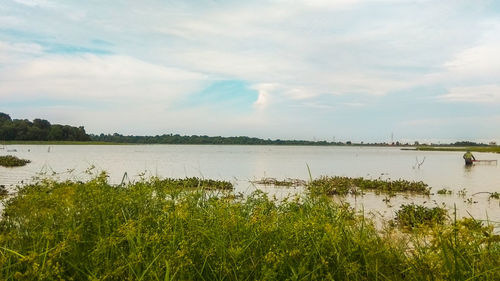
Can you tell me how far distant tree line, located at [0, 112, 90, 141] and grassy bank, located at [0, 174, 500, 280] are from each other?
11341cm

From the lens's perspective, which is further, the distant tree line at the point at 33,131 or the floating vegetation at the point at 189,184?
the distant tree line at the point at 33,131

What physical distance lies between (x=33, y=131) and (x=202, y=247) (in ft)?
379

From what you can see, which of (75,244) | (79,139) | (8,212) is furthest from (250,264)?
(79,139)

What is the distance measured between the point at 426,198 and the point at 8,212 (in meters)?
17.5

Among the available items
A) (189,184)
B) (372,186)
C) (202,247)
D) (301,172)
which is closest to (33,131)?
(301,172)

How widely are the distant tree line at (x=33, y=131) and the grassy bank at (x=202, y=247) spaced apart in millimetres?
113415

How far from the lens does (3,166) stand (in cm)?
3064

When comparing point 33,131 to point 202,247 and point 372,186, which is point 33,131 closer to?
point 372,186

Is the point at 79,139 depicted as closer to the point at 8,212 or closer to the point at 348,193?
the point at 348,193

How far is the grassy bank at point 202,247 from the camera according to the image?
326 centimetres

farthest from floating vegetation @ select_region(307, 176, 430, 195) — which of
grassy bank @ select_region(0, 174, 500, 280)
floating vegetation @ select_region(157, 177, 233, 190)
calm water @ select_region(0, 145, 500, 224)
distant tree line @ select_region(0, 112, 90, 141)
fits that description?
distant tree line @ select_region(0, 112, 90, 141)

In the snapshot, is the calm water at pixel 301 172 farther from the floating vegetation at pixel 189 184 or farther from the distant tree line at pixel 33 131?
the distant tree line at pixel 33 131

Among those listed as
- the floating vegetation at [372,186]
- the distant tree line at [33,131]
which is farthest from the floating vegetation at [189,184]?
the distant tree line at [33,131]

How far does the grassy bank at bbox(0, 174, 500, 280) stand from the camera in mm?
3258
